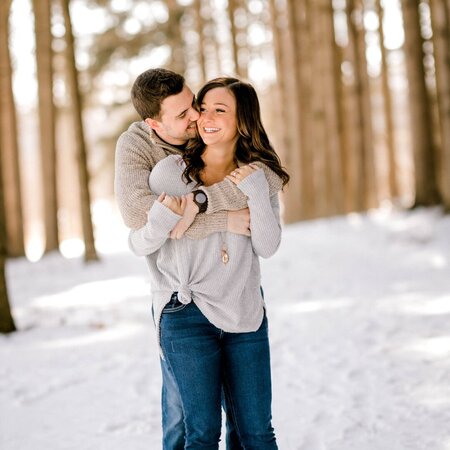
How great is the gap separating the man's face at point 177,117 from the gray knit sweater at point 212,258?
4.9 inches

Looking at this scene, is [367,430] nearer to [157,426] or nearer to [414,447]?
[414,447]

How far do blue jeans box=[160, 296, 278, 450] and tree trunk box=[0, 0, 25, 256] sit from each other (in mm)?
12269

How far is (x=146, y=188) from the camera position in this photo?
2.46m

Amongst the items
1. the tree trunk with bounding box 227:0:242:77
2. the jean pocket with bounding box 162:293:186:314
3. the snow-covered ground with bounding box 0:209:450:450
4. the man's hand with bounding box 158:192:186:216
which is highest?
the tree trunk with bounding box 227:0:242:77

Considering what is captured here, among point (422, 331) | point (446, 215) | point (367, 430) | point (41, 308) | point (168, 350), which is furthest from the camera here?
point (446, 215)

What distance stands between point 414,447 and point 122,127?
16.1m

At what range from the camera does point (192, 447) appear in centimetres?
242

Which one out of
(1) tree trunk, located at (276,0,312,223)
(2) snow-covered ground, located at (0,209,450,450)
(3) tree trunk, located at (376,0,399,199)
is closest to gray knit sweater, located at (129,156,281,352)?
(2) snow-covered ground, located at (0,209,450,450)

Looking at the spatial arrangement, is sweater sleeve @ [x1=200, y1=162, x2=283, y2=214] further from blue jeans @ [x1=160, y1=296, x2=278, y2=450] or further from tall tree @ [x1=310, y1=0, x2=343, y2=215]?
tall tree @ [x1=310, y1=0, x2=343, y2=215]

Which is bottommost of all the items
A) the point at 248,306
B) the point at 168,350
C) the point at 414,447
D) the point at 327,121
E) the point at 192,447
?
the point at 414,447

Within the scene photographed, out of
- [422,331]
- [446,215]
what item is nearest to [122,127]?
[446,215]

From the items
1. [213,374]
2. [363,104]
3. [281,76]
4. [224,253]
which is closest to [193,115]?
[224,253]

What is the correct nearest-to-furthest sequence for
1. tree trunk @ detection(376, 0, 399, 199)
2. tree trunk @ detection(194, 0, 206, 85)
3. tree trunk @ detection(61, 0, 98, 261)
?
tree trunk @ detection(61, 0, 98, 261), tree trunk @ detection(194, 0, 206, 85), tree trunk @ detection(376, 0, 399, 199)

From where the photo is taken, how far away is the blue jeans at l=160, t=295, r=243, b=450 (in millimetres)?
2619
